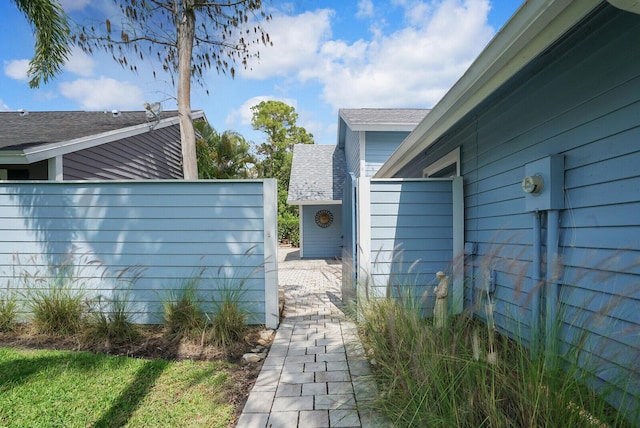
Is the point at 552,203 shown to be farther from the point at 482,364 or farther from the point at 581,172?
the point at 482,364

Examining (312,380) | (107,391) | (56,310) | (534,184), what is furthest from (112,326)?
(534,184)

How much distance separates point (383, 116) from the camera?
8969 mm

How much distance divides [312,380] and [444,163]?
3575mm

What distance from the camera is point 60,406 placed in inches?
87.9

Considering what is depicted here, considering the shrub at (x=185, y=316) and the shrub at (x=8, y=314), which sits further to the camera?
the shrub at (x=8, y=314)

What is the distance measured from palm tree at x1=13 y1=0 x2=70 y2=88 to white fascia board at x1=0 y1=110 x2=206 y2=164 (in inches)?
45.2

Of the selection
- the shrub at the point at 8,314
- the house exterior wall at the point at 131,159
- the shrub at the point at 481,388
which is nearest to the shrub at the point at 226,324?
the shrub at the point at 481,388

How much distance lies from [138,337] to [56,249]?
1649 millimetres

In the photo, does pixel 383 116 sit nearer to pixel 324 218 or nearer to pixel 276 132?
pixel 324 218

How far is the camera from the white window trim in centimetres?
429

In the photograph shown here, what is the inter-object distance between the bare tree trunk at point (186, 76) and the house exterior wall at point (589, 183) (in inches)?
213

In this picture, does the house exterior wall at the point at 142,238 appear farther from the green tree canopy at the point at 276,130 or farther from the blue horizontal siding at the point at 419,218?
the green tree canopy at the point at 276,130

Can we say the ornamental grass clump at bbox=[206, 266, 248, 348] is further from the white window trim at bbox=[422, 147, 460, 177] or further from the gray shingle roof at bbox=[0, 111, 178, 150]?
the gray shingle roof at bbox=[0, 111, 178, 150]

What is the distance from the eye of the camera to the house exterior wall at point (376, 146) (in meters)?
8.42
